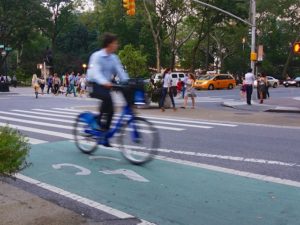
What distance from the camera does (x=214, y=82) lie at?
→ 165ft

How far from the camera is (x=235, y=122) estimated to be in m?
14.8

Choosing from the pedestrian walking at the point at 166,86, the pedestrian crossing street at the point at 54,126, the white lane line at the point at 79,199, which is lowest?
the white lane line at the point at 79,199

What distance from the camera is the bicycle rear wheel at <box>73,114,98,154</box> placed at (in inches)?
327

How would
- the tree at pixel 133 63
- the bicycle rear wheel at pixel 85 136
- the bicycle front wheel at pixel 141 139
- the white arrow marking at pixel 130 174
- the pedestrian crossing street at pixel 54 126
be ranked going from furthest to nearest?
the tree at pixel 133 63, the pedestrian crossing street at pixel 54 126, the bicycle rear wheel at pixel 85 136, the bicycle front wheel at pixel 141 139, the white arrow marking at pixel 130 174

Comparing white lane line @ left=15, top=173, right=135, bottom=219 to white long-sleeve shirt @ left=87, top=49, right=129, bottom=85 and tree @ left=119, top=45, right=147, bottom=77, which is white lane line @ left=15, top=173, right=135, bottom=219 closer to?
white long-sleeve shirt @ left=87, top=49, right=129, bottom=85

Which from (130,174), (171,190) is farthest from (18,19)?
(171,190)

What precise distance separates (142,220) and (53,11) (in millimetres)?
75694

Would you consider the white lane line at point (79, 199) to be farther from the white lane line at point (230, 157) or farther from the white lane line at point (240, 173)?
the white lane line at point (240, 173)

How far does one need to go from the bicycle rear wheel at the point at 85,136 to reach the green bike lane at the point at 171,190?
32cm

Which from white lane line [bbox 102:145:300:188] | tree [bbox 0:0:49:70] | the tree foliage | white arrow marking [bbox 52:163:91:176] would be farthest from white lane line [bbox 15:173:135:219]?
tree [bbox 0:0:49:70]

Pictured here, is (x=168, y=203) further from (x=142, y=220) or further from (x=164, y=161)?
(x=164, y=161)

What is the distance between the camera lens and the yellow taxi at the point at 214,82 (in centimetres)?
4950

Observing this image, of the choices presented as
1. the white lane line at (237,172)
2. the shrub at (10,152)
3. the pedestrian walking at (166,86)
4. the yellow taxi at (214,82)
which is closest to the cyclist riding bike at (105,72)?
the white lane line at (237,172)

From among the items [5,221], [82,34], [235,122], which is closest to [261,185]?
[5,221]
